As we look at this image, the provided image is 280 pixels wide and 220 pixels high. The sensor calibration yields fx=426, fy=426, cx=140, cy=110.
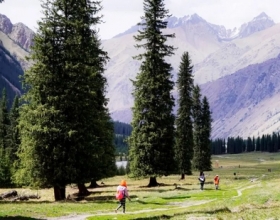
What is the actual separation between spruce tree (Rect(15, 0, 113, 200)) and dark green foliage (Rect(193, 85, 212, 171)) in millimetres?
56491

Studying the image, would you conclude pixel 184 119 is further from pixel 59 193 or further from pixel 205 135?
pixel 59 193

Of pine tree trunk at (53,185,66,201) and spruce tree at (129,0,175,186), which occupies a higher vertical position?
spruce tree at (129,0,175,186)

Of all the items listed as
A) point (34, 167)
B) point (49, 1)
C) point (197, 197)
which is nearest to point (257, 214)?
point (197, 197)

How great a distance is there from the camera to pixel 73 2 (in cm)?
4544

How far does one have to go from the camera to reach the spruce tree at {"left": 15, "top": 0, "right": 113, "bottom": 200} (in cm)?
4172

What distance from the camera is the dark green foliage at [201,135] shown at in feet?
Result: 324

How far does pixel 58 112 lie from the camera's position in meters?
41.6

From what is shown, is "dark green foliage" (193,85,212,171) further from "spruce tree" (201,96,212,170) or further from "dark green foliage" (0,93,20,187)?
"dark green foliage" (0,93,20,187)

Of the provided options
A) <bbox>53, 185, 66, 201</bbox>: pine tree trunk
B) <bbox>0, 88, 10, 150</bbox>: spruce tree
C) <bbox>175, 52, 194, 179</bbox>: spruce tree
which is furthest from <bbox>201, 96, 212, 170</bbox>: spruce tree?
<bbox>53, 185, 66, 201</bbox>: pine tree trunk

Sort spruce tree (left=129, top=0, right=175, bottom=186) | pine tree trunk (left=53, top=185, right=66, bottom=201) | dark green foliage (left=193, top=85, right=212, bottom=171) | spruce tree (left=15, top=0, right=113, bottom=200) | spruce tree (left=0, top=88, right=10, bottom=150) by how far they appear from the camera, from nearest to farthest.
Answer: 1. spruce tree (left=15, top=0, right=113, bottom=200)
2. pine tree trunk (left=53, top=185, right=66, bottom=201)
3. spruce tree (left=129, top=0, right=175, bottom=186)
4. dark green foliage (left=193, top=85, right=212, bottom=171)
5. spruce tree (left=0, top=88, right=10, bottom=150)

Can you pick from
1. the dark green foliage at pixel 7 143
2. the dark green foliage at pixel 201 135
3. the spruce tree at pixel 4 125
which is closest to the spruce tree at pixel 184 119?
the dark green foliage at pixel 201 135

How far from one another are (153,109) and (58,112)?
21703 mm

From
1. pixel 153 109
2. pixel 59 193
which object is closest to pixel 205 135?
pixel 153 109

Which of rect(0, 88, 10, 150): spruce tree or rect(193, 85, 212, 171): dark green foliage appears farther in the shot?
rect(0, 88, 10, 150): spruce tree
